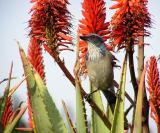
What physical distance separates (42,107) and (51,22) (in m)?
0.92

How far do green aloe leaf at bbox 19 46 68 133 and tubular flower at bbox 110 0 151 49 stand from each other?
52.9 inches

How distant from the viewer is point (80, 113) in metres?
2.10

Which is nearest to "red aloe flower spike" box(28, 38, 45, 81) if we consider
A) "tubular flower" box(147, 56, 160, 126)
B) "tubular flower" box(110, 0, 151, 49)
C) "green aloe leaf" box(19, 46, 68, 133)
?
"tubular flower" box(110, 0, 151, 49)

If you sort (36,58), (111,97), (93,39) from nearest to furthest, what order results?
(111,97), (93,39), (36,58)

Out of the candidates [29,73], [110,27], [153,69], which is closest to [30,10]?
[110,27]

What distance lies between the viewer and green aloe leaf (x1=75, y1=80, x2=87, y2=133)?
78.8 inches

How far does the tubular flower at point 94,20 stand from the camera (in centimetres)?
378

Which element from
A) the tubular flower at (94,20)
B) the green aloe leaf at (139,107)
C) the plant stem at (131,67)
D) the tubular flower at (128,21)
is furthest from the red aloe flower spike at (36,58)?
the green aloe leaf at (139,107)

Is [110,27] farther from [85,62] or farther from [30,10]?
[30,10]

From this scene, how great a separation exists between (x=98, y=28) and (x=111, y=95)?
2.69 feet

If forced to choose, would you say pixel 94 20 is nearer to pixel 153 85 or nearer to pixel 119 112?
pixel 119 112

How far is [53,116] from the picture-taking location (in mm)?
2152

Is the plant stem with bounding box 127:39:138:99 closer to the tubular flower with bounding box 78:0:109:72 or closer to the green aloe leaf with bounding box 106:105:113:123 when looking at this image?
the green aloe leaf with bounding box 106:105:113:123

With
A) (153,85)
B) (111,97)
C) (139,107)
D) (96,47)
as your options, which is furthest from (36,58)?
(139,107)
